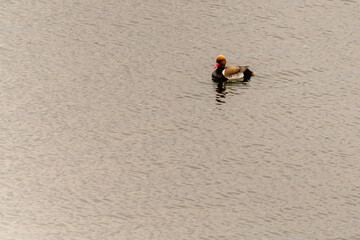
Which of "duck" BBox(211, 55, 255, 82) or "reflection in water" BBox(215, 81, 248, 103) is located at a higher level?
"duck" BBox(211, 55, 255, 82)

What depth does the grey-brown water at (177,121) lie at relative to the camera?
94.4 feet

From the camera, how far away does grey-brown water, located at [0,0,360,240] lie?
28.8 meters

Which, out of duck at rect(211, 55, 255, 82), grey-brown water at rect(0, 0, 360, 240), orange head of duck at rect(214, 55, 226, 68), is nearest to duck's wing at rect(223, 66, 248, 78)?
duck at rect(211, 55, 255, 82)

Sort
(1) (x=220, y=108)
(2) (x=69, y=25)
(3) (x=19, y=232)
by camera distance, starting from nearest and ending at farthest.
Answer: (3) (x=19, y=232) → (1) (x=220, y=108) → (2) (x=69, y=25)

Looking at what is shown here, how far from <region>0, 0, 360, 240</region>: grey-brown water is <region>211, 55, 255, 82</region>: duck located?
0.36 meters

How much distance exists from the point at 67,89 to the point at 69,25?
21.3 ft

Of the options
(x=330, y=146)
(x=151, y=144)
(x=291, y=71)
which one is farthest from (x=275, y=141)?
(x=291, y=71)

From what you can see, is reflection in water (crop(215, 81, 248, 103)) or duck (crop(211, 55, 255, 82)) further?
duck (crop(211, 55, 255, 82))

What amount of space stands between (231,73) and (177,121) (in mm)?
5873

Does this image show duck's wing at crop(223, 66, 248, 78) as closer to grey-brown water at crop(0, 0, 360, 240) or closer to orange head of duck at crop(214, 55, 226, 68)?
orange head of duck at crop(214, 55, 226, 68)

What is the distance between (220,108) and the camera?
3716 centimetres

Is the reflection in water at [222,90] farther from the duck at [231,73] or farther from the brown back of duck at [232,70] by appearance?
the brown back of duck at [232,70]

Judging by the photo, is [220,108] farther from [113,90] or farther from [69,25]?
[69,25]

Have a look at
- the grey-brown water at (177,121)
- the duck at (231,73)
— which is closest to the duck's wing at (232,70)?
the duck at (231,73)
